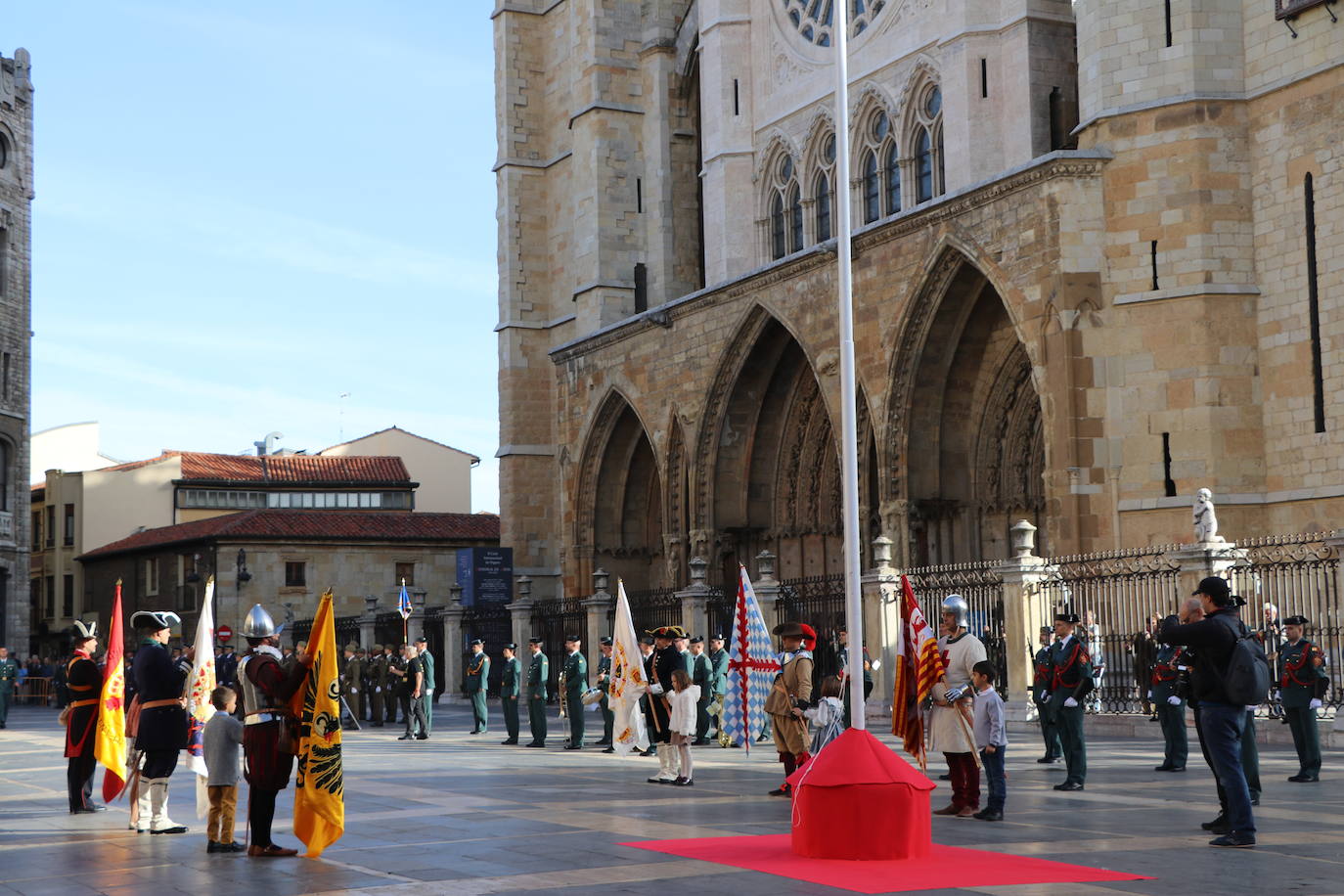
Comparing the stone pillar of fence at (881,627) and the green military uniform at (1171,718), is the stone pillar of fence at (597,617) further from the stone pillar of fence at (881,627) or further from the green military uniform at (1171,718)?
the green military uniform at (1171,718)

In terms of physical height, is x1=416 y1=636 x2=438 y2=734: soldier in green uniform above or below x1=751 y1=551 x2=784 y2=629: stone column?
below

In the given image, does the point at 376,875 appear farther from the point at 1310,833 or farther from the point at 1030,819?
the point at 1310,833

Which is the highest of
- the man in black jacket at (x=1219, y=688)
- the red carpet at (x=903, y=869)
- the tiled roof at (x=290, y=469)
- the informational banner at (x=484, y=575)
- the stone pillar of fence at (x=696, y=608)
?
the tiled roof at (x=290, y=469)

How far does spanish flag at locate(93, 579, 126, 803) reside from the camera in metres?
13.3

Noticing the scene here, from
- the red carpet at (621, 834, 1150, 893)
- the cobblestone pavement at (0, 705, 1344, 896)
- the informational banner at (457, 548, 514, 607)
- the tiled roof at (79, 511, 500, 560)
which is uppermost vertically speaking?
the tiled roof at (79, 511, 500, 560)

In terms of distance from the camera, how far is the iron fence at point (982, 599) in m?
21.7

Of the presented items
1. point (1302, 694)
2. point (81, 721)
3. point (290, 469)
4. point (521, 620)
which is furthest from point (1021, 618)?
point (290, 469)

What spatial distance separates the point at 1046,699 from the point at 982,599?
7.51 m

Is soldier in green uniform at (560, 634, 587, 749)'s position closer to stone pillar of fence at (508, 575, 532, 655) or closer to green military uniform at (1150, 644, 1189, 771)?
green military uniform at (1150, 644, 1189, 771)

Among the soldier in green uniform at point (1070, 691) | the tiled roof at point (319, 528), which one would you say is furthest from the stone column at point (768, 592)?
the tiled roof at point (319, 528)

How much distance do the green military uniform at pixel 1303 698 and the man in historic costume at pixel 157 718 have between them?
28.4 ft

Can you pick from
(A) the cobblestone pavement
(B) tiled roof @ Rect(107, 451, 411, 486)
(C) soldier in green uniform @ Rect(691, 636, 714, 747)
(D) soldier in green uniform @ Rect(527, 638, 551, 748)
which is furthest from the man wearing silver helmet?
(B) tiled roof @ Rect(107, 451, 411, 486)

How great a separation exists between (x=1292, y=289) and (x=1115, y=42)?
435 cm

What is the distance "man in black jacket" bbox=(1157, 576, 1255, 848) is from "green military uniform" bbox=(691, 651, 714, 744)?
10.0 meters
